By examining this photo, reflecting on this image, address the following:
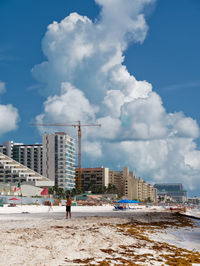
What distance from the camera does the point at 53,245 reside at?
13.3m

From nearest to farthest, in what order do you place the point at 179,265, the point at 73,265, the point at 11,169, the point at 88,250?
the point at 73,265 → the point at 179,265 → the point at 88,250 → the point at 11,169

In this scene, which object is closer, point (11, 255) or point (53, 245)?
point (11, 255)

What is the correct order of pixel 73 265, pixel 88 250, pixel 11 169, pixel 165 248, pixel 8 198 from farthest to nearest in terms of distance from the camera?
pixel 11 169
pixel 8 198
pixel 165 248
pixel 88 250
pixel 73 265

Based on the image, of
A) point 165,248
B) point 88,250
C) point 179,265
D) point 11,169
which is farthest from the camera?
point 11,169

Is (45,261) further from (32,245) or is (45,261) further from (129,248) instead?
(129,248)

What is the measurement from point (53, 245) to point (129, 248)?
321 cm

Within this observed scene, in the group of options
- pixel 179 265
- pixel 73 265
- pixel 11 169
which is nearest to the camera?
pixel 73 265

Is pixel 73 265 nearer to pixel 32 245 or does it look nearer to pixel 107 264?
pixel 107 264

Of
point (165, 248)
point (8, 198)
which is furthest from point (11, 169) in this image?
point (165, 248)

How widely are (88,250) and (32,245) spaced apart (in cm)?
198

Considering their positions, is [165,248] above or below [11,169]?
below

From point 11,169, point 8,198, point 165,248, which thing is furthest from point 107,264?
Answer: point 11,169

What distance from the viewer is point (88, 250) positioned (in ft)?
43.3

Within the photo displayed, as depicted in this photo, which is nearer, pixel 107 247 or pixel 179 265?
pixel 179 265
